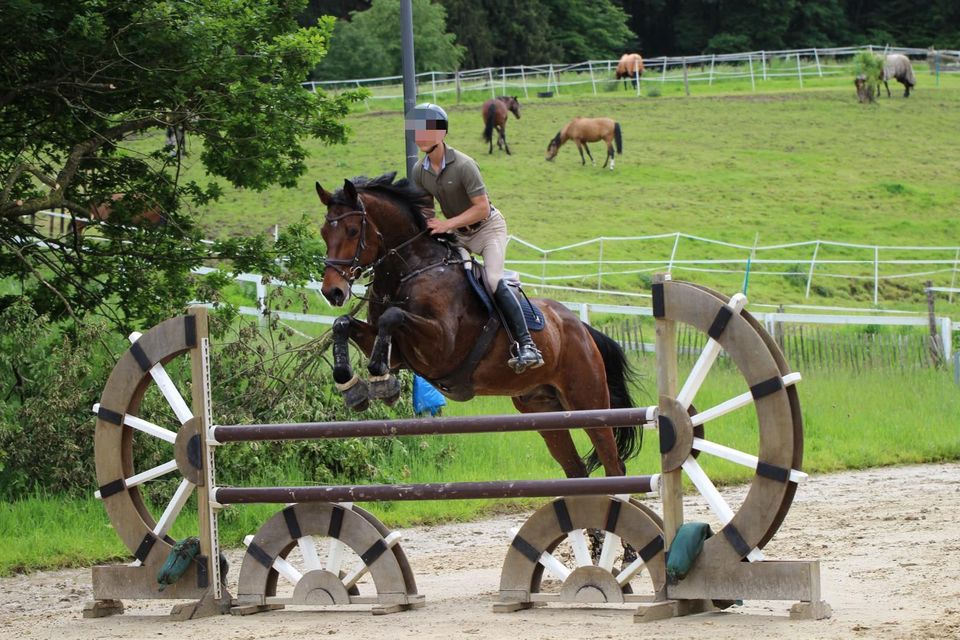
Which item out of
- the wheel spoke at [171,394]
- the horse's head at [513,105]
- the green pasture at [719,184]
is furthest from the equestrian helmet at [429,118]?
the horse's head at [513,105]

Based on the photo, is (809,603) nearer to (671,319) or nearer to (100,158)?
(671,319)

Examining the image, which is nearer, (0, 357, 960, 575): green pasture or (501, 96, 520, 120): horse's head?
(0, 357, 960, 575): green pasture

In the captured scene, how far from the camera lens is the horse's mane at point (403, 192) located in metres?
7.00

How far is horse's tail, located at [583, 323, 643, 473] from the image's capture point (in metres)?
8.20

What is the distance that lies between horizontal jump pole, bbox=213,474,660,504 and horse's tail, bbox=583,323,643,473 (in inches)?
87.0

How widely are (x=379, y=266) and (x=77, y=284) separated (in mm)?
4594

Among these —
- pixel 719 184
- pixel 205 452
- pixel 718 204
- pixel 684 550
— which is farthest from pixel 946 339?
pixel 719 184

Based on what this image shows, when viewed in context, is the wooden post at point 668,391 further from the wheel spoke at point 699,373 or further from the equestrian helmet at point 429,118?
the equestrian helmet at point 429,118

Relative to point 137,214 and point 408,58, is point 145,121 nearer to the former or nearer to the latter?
point 137,214

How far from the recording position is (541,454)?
11852 mm

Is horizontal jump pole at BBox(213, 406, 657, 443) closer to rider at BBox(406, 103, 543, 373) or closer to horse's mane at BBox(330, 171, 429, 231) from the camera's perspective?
rider at BBox(406, 103, 543, 373)

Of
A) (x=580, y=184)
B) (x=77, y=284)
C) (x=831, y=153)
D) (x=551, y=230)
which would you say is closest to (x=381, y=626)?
(x=77, y=284)

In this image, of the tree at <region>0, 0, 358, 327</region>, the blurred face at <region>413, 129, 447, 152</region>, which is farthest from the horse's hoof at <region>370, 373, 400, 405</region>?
the tree at <region>0, 0, 358, 327</region>

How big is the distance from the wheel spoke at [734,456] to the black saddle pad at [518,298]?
1.70 meters
